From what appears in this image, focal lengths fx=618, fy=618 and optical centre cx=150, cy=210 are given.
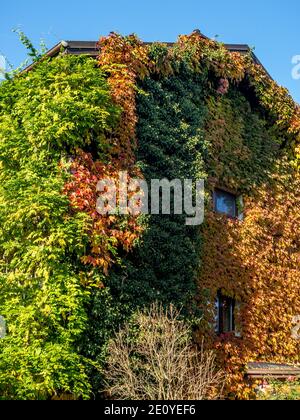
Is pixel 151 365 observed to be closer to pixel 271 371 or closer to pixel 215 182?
pixel 271 371

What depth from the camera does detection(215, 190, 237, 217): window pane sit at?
15.3 meters

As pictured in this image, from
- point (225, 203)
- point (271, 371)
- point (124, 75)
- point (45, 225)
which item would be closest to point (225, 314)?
point (271, 371)

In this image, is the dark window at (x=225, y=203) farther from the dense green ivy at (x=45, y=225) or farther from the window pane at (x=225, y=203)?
the dense green ivy at (x=45, y=225)

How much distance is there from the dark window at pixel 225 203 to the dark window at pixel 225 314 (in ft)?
7.10

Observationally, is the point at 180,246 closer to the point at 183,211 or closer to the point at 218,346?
the point at 183,211

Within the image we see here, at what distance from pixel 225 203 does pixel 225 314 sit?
2.80 metres

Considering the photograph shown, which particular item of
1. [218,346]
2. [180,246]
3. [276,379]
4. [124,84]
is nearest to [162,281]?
[180,246]

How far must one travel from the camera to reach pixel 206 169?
14.8 meters

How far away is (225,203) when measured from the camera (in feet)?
50.9

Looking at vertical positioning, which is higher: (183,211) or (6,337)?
(183,211)

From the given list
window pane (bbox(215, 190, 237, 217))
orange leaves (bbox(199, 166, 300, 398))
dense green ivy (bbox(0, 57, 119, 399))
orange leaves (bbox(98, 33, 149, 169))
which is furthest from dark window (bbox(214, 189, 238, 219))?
dense green ivy (bbox(0, 57, 119, 399))
